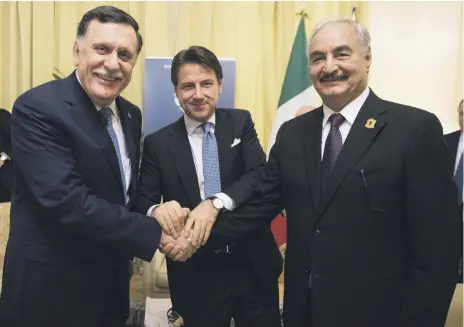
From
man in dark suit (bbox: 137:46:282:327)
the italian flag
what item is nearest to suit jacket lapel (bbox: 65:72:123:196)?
man in dark suit (bbox: 137:46:282:327)

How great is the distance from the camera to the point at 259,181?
1.80 m

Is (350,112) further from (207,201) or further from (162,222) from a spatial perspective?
(162,222)

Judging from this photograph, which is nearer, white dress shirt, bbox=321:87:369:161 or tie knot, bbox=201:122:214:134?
white dress shirt, bbox=321:87:369:161

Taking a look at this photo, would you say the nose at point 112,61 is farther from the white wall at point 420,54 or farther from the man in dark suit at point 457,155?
the white wall at point 420,54

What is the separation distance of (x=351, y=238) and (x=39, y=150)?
1.07 m

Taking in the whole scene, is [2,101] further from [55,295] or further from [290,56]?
[55,295]

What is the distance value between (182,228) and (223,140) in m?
0.43

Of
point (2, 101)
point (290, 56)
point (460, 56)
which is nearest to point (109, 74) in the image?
point (290, 56)

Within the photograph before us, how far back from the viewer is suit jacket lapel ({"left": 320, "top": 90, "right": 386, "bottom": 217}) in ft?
4.64

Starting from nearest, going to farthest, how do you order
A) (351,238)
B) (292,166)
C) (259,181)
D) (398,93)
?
(351,238) < (292,166) < (259,181) < (398,93)

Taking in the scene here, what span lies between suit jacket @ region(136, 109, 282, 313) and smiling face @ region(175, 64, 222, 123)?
0.10 metres

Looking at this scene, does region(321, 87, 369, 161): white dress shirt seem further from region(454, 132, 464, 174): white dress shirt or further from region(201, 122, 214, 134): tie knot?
region(454, 132, 464, 174): white dress shirt

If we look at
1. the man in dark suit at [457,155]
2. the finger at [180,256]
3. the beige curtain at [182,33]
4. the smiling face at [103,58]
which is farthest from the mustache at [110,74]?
the man in dark suit at [457,155]

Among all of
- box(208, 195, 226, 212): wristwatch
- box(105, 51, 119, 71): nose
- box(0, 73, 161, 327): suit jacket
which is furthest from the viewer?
box(208, 195, 226, 212): wristwatch
